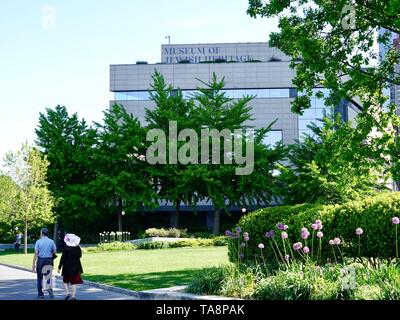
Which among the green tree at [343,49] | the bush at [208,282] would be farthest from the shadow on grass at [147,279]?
the green tree at [343,49]

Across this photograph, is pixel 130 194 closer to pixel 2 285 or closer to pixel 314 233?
pixel 2 285

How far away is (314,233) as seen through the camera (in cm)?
1652

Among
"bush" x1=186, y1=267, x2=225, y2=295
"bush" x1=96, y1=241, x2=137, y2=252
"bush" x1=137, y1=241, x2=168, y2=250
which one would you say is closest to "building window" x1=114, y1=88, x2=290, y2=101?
"bush" x1=137, y1=241, x2=168, y2=250

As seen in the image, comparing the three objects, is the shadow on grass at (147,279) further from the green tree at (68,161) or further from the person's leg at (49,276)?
the green tree at (68,161)

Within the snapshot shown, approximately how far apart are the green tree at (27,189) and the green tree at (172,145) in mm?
10351

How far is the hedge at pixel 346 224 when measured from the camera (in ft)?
49.3

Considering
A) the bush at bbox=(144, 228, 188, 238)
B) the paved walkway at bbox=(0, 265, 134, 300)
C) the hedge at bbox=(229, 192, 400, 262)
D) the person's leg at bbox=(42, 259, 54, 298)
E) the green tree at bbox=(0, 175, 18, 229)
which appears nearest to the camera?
the hedge at bbox=(229, 192, 400, 262)

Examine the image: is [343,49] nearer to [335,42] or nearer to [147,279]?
[335,42]

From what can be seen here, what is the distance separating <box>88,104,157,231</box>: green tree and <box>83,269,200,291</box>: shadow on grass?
31347 millimetres

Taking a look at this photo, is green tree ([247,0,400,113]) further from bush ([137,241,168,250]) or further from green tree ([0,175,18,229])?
green tree ([0,175,18,229])

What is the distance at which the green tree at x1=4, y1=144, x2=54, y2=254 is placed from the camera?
45656 mm
